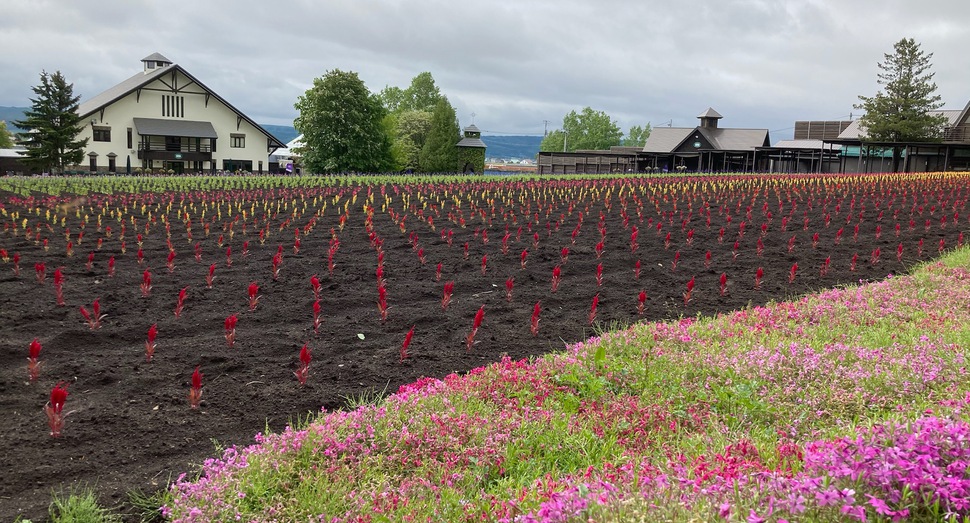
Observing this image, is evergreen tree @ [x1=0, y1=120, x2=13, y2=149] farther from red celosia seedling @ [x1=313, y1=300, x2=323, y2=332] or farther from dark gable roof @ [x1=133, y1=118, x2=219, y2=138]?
red celosia seedling @ [x1=313, y1=300, x2=323, y2=332]

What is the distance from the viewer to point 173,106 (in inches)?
2200

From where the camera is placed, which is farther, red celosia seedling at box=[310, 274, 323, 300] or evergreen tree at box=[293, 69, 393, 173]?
evergreen tree at box=[293, 69, 393, 173]

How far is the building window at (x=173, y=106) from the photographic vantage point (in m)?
55.5

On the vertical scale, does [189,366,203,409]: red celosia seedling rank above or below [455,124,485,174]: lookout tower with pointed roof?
below

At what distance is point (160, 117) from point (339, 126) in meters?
16.3

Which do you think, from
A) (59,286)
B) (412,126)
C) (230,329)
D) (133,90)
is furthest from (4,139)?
(230,329)

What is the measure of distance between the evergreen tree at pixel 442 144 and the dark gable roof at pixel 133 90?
12420 mm

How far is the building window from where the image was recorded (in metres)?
55.5

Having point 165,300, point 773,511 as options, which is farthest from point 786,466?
point 165,300

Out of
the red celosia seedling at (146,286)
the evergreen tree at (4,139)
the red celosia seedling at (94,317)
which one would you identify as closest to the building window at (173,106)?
the evergreen tree at (4,139)

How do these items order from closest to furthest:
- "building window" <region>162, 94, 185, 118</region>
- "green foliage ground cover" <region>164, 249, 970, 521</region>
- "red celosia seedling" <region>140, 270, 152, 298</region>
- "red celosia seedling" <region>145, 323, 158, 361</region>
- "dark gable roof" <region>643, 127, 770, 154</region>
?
"green foliage ground cover" <region>164, 249, 970, 521</region> < "red celosia seedling" <region>145, 323, 158, 361</region> < "red celosia seedling" <region>140, 270, 152, 298</region> < "building window" <region>162, 94, 185, 118</region> < "dark gable roof" <region>643, 127, 770, 154</region>

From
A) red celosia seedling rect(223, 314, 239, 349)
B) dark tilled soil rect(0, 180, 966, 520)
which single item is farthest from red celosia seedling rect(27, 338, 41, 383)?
red celosia seedling rect(223, 314, 239, 349)

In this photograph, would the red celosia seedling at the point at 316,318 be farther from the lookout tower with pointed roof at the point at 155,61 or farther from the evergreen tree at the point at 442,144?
the lookout tower with pointed roof at the point at 155,61

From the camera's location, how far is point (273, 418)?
15.6 ft
